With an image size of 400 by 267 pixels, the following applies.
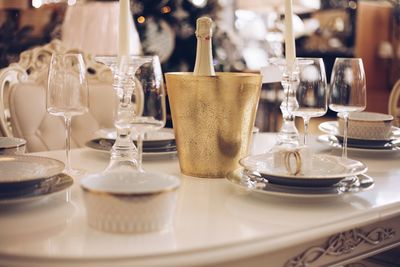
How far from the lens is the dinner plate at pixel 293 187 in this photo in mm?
963

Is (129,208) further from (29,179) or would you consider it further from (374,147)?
(374,147)

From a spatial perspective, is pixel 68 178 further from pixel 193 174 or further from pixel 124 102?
pixel 193 174

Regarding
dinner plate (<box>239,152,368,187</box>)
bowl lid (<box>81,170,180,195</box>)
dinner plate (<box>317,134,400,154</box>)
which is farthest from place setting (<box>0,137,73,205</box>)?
dinner plate (<box>317,134,400,154</box>)

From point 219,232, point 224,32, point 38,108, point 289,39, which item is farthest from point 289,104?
point 224,32

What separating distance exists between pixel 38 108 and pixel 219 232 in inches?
47.6

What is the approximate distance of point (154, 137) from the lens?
1572 mm

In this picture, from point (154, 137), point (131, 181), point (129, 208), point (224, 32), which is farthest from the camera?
point (224, 32)

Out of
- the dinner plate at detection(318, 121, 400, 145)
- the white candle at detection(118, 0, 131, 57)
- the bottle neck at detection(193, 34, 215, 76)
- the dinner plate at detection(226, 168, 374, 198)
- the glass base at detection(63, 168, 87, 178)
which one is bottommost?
the glass base at detection(63, 168, 87, 178)

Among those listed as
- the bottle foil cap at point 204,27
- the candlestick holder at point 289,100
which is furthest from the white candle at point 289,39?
the bottle foil cap at point 204,27

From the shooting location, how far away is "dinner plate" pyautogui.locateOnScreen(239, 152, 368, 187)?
0.99m

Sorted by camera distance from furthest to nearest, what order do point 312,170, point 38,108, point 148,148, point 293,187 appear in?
1. point 38,108
2. point 148,148
3. point 312,170
4. point 293,187

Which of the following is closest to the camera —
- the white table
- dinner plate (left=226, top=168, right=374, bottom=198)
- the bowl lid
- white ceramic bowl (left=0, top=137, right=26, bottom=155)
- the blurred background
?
the white table

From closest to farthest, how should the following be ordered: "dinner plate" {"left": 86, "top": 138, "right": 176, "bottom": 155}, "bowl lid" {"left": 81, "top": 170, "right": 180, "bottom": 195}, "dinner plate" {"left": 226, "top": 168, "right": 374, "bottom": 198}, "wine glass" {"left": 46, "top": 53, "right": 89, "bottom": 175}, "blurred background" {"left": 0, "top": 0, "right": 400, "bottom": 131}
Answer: "bowl lid" {"left": 81, "top": 170, "right": 180, "bottom": 195} → "dinner plate" {"left": 226, "top": 168, "right": 374, "bottom": 198} → "wine glass" {"left": 46, "top": 53, "right": 89, "bottom": 175} → "dinner plate" {"left": 86, "top": 138, "right": 176, "bottom": 155} → "blurred background" {"left": 0, "top": 0, "right": 400, "bottom": 131}

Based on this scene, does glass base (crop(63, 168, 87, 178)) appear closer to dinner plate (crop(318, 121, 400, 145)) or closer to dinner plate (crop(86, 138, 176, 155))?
dinner plate (crop(86, 138, 176, 155))
